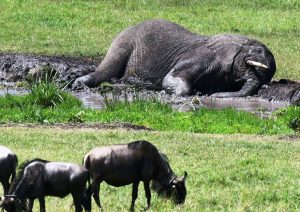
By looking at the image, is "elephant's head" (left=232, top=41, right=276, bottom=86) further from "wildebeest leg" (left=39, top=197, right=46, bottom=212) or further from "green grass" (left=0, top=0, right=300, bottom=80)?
"wildebeest leg" (left=39, top=197, right=46, bottom=212)

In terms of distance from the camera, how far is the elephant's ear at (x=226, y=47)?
22906 mm

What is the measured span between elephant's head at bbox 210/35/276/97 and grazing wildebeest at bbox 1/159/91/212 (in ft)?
41.5

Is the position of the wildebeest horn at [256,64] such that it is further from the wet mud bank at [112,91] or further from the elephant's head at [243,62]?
the wet mud bank at [112,91]

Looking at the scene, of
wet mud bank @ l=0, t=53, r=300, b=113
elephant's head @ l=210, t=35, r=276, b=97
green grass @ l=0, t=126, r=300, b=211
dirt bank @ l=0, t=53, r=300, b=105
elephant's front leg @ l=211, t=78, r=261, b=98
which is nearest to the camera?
green grass @ l=0, t=126, r=300, b=211

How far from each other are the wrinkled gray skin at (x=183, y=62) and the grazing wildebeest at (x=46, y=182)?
41.7ft

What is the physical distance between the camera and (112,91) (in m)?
21.4

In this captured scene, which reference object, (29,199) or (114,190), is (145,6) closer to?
(114,190)

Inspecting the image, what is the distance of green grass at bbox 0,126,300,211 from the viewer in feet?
34.4

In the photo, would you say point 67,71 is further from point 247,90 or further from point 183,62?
point 247,90

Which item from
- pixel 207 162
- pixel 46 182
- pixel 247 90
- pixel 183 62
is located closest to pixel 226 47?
pixel 183 62

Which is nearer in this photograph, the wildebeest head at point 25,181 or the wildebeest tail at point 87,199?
the wildebeest head at point 25,181

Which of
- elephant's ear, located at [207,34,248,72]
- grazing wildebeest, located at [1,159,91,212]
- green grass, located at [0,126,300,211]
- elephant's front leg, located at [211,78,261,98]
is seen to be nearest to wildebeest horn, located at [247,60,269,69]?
elephant's front leg, located at [211,78,261,98]

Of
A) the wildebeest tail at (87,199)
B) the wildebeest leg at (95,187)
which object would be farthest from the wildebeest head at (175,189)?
the wildebeest tail at (87,199)

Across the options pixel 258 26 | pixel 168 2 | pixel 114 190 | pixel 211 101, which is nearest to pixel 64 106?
pixel 211 101
